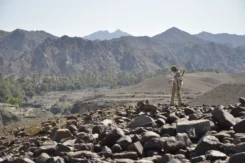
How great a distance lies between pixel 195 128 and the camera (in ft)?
22.0

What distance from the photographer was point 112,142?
6836 mm

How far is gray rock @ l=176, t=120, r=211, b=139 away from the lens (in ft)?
21.7

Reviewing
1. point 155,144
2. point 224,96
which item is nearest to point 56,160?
point 155,144

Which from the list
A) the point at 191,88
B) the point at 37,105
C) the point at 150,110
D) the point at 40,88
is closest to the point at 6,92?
the point at 37,105

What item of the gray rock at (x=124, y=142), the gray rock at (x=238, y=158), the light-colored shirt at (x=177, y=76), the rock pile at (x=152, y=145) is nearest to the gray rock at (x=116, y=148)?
the rock pile at (x=152, y=145)

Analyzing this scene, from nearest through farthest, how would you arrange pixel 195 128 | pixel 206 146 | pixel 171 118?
1. pixel 206 146
2. pixel 195 128
3. pixel 171 118

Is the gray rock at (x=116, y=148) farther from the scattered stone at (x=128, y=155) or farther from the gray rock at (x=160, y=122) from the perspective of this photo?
the gray rock at (x=160, y=122)

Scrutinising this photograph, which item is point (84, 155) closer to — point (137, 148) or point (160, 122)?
point (137, 148)

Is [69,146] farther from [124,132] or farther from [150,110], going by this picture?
[150,110]

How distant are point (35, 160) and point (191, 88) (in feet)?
278

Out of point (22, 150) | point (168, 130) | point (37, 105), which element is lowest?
point (37, 105)

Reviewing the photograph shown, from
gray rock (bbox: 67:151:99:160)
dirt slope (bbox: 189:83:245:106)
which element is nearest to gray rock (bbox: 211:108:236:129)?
gray rock (bbox: 67:151:99:160)

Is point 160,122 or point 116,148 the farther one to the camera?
point 160,122

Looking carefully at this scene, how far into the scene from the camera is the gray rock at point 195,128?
6.61 meters
